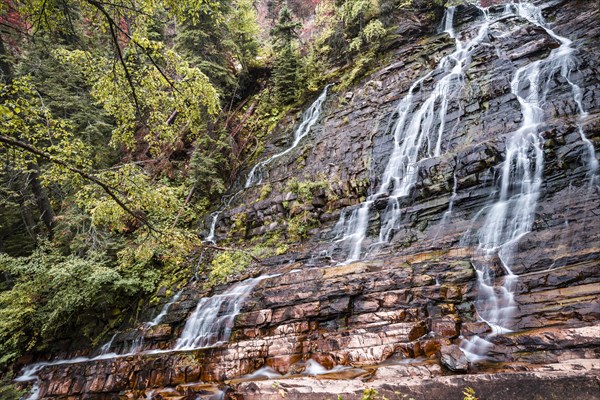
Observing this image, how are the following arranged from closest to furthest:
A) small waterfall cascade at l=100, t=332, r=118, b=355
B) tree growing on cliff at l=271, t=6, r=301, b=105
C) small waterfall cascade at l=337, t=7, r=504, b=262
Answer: small waterfall cascade at l=100, t=332, r=118, b=355
small waterfall cascade at l=337, t=7, r=504, b=262
tree growing on cliff at l=271, t=6, r=301, b=105

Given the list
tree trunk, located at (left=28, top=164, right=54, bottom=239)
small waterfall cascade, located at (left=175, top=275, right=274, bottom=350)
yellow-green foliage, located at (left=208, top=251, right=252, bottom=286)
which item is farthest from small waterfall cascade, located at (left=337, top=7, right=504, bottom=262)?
tree trunk, located at (left=28, top=164, right=54, bottom=239)

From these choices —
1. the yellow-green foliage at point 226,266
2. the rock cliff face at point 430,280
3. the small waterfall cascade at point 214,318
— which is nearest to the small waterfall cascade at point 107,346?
the rock cliff face at point 430,280

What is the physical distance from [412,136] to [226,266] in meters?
7.63

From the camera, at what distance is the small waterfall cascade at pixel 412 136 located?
916 centimetres

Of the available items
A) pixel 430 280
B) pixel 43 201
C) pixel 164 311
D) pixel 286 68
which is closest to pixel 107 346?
pixel 164 311

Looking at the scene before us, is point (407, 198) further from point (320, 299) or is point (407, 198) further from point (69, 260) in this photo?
point (69, 260)

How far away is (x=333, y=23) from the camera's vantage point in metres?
17.0

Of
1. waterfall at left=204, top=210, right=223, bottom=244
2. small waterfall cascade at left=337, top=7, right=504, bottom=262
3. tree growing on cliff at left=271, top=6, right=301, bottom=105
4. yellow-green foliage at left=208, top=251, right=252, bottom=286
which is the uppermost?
tree growing on cliff at left=271, top=6, right=301, bottom=105

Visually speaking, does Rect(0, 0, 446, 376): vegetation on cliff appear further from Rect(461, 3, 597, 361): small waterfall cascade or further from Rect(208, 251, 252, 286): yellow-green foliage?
Rect(461, 3, 597, 361): small waterfall cascade

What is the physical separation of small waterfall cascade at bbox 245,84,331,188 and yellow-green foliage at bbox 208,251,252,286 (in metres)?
3.93

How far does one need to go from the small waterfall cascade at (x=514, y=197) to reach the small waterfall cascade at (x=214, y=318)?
5.01 meters

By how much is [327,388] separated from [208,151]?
1210 cm

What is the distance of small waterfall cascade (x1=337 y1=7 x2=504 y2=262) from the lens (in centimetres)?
916

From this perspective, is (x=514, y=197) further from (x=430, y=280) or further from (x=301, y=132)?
(x=301, y=132)
